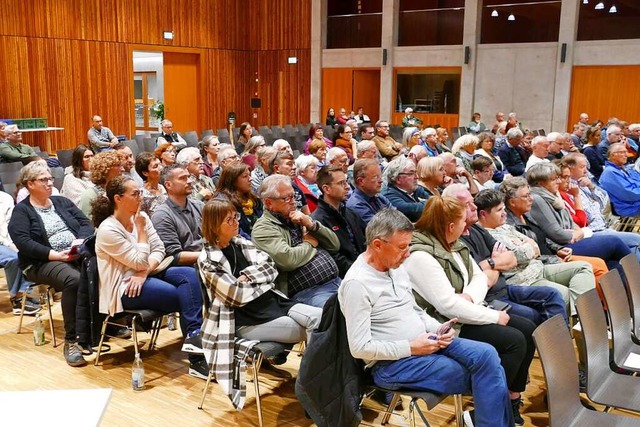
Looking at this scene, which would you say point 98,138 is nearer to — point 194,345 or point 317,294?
point 194,345

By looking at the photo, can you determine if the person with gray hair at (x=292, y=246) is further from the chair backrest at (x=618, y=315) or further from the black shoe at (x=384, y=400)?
the chair backrest at (x=618, y=315)

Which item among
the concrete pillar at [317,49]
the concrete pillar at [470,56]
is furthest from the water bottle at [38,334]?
the concrete pillar at [317,49]

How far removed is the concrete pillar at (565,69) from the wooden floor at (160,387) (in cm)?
1202

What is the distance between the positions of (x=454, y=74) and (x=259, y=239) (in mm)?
14113

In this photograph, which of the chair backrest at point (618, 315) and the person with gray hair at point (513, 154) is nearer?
the chair backrest at point (618, 315)

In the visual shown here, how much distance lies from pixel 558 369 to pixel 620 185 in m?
4.89

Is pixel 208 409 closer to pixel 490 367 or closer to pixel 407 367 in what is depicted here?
pixel 407 367

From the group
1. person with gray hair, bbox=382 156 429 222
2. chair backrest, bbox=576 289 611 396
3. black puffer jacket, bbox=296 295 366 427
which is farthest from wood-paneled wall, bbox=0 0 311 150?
chair backrest, bbox=576 289 611 396

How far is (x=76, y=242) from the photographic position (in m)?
4.49

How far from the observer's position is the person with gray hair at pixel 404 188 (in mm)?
5078

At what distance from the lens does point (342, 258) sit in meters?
4.29

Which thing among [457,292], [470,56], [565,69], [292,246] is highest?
[470,56]

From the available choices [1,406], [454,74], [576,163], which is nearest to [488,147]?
[576,163]

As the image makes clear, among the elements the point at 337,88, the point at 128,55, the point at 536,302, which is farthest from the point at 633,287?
the point at 337,88
